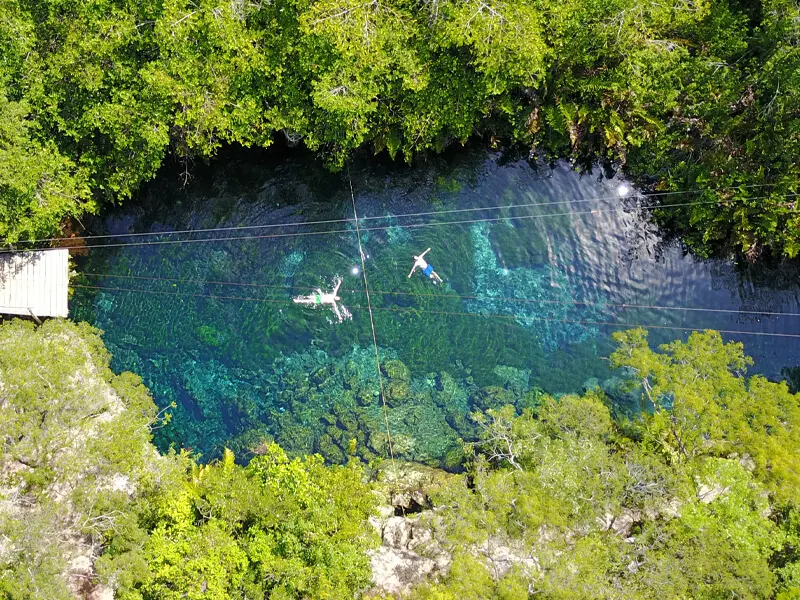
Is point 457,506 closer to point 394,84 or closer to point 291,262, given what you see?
point 291,262

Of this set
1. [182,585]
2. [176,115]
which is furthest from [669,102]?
[182,585]

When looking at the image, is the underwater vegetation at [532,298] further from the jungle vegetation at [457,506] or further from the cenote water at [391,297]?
the jungle vegetation at [457,506]

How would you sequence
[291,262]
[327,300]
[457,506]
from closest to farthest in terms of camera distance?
[457,506] < [327,300] < [291,262]

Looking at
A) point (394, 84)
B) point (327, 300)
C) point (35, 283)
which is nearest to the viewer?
point (394, 84)

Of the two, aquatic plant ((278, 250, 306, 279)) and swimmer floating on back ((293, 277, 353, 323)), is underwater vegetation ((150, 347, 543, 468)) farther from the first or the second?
aquatic plant ((278, 250, 306, 279))

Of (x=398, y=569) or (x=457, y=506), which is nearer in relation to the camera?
(x=457, y=506)

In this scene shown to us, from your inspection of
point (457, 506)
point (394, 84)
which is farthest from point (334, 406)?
point (394, 84)

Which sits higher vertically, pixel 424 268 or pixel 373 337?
pixel 424 268

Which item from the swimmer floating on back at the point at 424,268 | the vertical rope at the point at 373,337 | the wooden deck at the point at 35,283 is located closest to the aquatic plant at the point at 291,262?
the vertical rope at the point at 373,337
